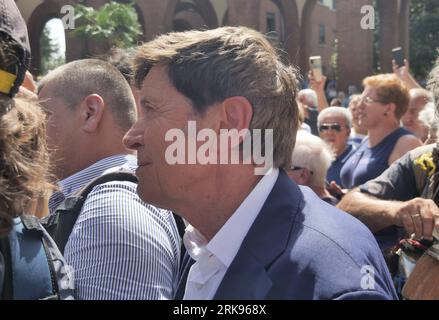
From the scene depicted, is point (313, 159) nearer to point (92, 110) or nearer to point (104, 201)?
point (92, 110)

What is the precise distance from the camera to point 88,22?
63.5 feet

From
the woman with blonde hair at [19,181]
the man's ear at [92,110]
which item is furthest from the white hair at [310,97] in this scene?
the woman with blonde hair at [19,181]

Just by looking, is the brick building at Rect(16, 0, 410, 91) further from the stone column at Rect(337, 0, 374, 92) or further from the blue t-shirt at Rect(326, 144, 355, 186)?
the blue t-shirt at Rect(326, 144, 355, 186)

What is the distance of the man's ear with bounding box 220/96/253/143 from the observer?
1593 mm

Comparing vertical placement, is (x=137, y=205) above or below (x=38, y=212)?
above

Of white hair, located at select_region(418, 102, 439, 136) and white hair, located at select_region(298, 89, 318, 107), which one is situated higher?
white hair, located at select_region(418, 102, 439, 136)

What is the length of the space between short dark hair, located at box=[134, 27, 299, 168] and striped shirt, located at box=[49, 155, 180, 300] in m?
0.39

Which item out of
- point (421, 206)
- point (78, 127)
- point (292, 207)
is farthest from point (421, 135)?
Answer: point (292, 207)

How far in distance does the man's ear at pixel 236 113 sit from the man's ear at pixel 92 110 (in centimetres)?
91

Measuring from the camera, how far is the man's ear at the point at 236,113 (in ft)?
5.23

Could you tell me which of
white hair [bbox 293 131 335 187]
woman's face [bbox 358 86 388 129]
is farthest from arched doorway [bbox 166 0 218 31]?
white hair [bbox 293 131 335 187]
